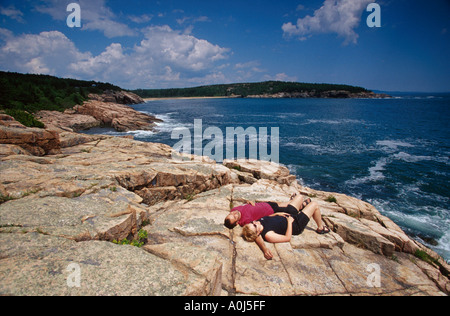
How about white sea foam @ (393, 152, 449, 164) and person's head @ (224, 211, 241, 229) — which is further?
white sea foam @ (393, 152, 449, 164)

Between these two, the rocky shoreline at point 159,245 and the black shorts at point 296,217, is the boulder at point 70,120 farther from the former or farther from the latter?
the black shorts at point 296,217

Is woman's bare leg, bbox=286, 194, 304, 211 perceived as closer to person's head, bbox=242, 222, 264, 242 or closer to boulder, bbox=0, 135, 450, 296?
boulder, bbox=0, 135, 450, 296

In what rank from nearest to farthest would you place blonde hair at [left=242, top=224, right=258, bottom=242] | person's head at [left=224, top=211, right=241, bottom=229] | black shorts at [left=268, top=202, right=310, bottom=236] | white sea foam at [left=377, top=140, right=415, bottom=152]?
blonde hair at [left=242, top=224, right=258, bottom=242] < person's head at [left=224, top=211, right=241, bottom=229] < black shorts at [left=268, top=202, right=310, bottom=236] < white sea foam at [left=377, top=140, right=415, bottom=152]

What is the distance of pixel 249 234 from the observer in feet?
21.1

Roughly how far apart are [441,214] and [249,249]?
18144mm

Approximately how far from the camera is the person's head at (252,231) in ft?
20.8

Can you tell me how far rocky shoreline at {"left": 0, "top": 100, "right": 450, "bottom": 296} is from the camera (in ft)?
12.5

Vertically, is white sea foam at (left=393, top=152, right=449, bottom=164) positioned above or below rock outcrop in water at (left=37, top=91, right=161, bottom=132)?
below

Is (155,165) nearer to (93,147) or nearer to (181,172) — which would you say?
(181,172)

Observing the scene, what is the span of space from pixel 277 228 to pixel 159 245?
374cm

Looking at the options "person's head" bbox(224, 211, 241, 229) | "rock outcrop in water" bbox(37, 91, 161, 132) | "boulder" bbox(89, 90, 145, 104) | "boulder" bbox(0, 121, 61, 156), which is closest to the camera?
"person's head" bbox(224, 211, 241, 229)

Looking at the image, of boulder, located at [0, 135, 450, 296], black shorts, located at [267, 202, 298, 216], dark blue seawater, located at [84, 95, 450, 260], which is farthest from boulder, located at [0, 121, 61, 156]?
dark blue seawater, located at [84, 95, 450, 260]

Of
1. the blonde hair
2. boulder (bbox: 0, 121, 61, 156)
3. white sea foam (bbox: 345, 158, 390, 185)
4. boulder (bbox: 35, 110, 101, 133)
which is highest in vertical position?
boulder (bbox: 35, 110, 101, 133)

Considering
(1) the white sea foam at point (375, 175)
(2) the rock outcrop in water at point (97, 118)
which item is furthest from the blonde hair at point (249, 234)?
(2) the rock outcrop in water at point (97, 118)
